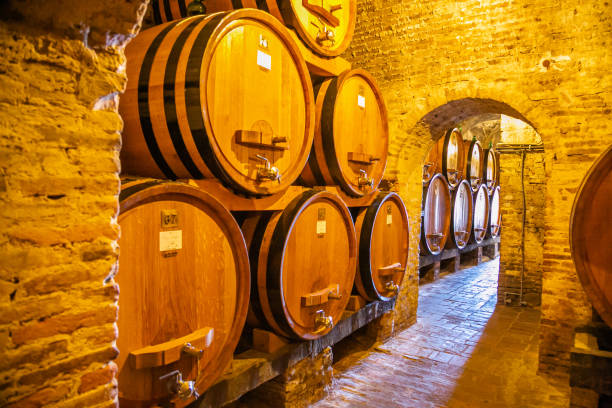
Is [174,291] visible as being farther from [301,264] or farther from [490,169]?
[490,169]

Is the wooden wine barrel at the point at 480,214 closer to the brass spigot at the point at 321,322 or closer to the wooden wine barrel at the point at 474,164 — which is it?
the wooden wine barrel at the point at 474,164

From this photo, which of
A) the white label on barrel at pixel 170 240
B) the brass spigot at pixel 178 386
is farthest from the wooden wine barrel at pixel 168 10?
the brass spigot at pixel 178 386

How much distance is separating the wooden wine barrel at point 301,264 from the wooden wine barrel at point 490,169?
7.17 meters

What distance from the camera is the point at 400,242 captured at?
412 centimetres

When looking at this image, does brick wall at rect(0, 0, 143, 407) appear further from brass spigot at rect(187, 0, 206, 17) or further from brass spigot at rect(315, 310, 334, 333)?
brass spigot at rect(315, 310, 334, 333)

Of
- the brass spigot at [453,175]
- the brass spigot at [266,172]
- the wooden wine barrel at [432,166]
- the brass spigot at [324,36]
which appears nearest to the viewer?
the brass spigot at [266,172]

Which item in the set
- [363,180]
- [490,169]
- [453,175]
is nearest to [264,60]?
[363,180]

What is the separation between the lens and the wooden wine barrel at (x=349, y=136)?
3.09m

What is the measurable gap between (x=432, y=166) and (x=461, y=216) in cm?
173

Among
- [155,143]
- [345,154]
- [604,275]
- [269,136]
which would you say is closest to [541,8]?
[345,154]

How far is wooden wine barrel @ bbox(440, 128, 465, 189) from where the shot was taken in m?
7.18

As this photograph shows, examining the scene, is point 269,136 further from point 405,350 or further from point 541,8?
point 541,8

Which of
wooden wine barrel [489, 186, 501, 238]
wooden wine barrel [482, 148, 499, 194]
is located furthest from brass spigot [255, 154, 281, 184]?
wooden wine barrel [489, 186, 501, 238]

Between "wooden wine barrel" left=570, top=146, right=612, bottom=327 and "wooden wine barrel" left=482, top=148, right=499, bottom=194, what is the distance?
713 centimetres
